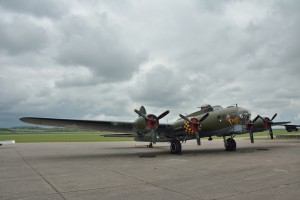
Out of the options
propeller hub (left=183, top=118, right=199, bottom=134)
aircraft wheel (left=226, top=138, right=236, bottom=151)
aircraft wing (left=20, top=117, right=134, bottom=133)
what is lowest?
aircraft wheel (left=226, top=138, right=236, bottom=151)

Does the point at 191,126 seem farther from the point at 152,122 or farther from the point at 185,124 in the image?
the point at 152,122

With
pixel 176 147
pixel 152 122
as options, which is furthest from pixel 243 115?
pixel 152 122

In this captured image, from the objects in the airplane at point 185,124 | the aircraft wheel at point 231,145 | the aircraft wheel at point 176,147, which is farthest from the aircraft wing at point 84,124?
the aircraft wheel at point 231,145

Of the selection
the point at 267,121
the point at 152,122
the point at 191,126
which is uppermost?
the point at 267,121

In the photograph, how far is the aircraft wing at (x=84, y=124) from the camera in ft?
59.4

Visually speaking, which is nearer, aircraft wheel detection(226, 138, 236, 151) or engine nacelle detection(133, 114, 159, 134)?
engine nacelle detection(133, 114, 159, 134)

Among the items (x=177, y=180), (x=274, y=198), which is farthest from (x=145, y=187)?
(x=274, y=198)

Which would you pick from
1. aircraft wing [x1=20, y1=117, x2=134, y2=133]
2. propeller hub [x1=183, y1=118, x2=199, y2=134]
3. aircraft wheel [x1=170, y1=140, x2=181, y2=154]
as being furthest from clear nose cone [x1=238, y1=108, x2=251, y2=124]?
aircraft wing [x1=20, y1=117, x2=134, y2=133]

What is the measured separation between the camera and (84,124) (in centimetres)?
1984

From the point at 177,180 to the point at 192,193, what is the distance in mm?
1897

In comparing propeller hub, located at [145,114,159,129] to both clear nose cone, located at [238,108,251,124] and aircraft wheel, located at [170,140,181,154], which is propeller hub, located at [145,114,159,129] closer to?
aircraft wheel, located at [170,140,181,154]

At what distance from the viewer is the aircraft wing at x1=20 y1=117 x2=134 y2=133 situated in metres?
18.1

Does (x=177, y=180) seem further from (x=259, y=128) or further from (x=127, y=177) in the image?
(x=259, y=128)

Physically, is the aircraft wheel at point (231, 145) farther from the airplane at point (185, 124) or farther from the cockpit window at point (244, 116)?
the cockpit window at point (244, 116)
